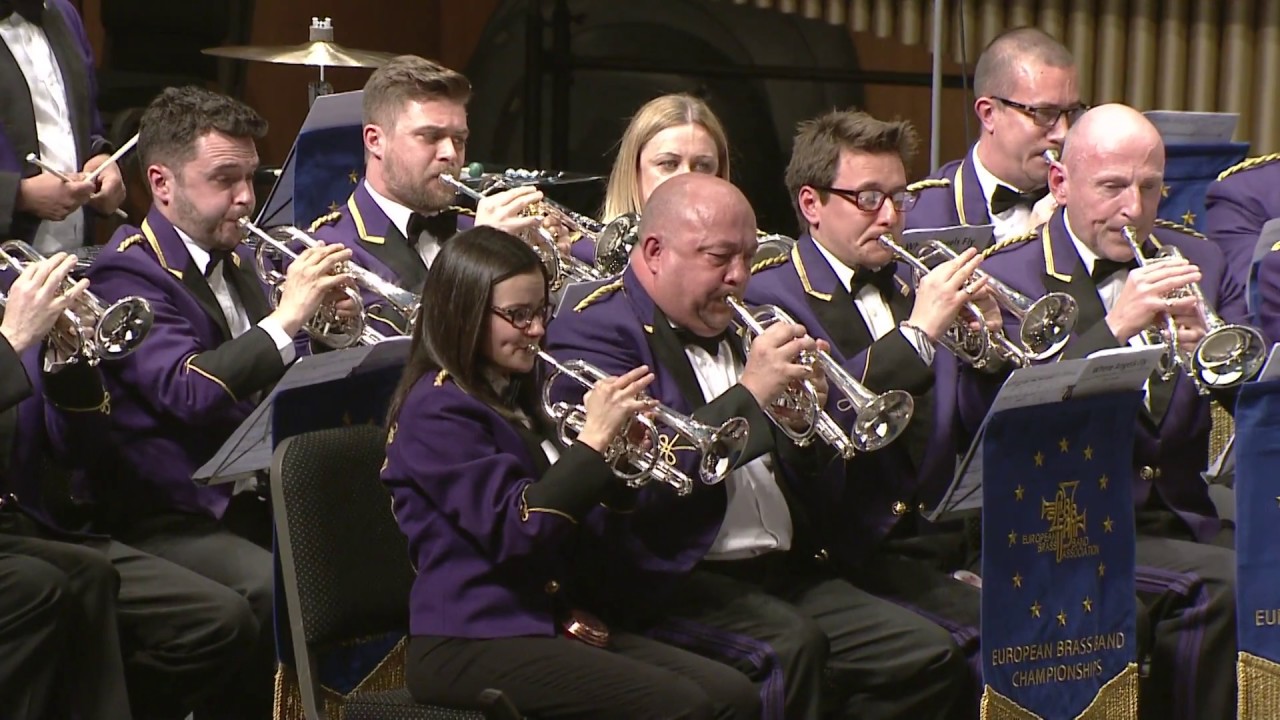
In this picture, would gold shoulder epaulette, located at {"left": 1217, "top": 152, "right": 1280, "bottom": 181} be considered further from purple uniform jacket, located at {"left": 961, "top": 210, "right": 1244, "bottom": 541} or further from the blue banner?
the blue banner

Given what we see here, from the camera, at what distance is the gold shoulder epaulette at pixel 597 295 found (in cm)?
443

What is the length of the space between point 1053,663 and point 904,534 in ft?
2.23

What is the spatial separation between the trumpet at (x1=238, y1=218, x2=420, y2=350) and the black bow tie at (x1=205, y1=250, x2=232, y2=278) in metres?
0.08

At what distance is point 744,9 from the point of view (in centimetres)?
812

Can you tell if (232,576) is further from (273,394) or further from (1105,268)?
(1105,268)

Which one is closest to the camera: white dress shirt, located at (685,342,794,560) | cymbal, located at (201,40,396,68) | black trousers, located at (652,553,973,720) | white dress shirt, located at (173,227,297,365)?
black trousers, located at (652,553,973,720)

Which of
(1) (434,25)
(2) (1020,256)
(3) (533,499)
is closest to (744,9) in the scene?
(1) (434,25)

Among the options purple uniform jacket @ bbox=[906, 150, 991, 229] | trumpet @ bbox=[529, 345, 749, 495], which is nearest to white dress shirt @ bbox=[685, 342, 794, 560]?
trumpet @ bbox=[529, 345, 749, 495]

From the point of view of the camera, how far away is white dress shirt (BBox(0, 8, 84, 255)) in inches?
219

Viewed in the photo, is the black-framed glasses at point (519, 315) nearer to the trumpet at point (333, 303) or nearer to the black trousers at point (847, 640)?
the black trousers at point (847, 640)

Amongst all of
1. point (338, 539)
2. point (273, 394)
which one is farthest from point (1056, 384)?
point (273, 394)

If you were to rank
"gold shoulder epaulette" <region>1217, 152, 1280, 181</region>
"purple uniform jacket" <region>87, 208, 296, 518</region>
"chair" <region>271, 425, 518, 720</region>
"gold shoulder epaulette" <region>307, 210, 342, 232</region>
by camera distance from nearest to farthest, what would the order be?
1. "chair" <region>271, 425, 518, 720</region>
2. "purple uniform jacket" <region>87, 208, 296, 518</region>
3. "gold shoulder epaulette" <region>307, 210, 342, 232</region>
4. "gold shoulder epaulette" <region>1217, 152, 1280, 181</region>

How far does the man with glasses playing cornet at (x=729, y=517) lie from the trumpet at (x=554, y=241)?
70 cm

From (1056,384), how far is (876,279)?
2.48ft
